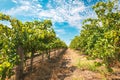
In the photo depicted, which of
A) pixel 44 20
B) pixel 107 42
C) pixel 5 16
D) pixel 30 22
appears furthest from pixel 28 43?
pixel 44 20

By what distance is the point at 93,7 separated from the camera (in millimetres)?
23406

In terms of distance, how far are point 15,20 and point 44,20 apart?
45.1 feet

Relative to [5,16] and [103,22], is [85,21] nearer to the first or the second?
[103,22]

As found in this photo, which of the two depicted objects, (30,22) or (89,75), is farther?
(30,22)

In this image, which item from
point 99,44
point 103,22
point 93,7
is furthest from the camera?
point 93,7

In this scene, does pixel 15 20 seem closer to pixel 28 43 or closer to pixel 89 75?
pixel 28 43

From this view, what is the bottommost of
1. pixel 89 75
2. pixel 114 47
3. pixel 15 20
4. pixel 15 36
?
pixel 89 75

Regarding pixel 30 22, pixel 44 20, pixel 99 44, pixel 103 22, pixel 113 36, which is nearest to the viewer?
pixel 113 36

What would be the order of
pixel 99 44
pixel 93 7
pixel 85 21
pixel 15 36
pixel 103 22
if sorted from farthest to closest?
pixel 85 21 → pixel 93 7 → pixel 103 22 → pixel 15 36 → pixel 99 44

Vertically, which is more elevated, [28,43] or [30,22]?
[30,22]

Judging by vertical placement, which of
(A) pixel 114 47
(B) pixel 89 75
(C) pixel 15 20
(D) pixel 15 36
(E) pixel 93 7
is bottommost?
(B) pixel 89 75

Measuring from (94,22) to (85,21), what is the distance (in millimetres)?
2440

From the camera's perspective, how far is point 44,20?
32.6 m

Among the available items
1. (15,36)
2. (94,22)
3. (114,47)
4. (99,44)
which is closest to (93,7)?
(94,22)
